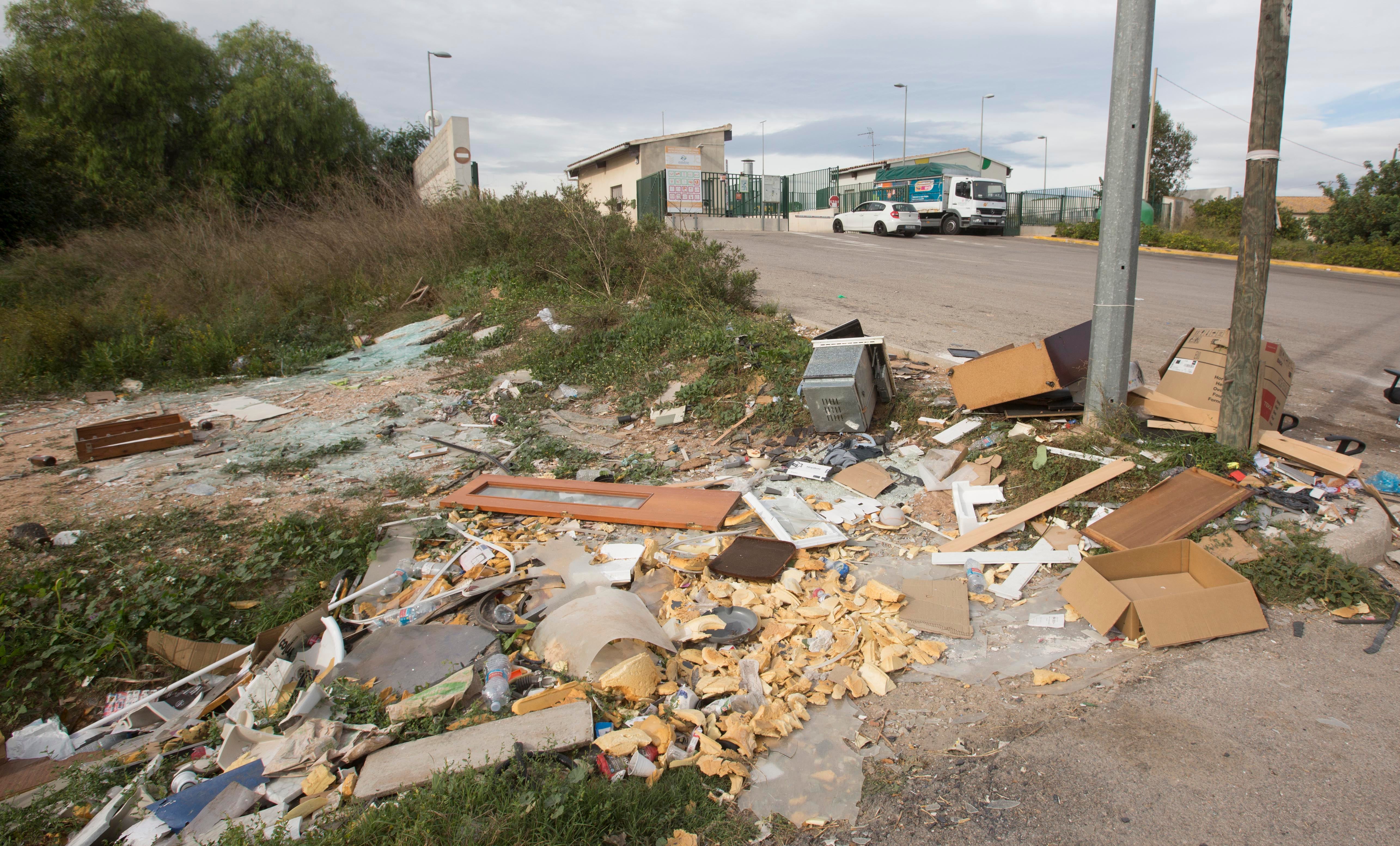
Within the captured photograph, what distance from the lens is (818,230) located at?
89.6 ft

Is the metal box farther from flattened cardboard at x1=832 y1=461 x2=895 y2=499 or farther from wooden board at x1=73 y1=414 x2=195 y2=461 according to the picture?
wooden board at x1=73 y1=414 x2=195 y2=461

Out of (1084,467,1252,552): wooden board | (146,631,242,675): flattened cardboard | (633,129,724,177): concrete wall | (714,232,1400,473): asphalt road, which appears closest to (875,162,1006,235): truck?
(633,129,724,177): concrete wall

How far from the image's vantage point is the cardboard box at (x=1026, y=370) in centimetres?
473

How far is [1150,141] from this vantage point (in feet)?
67.4

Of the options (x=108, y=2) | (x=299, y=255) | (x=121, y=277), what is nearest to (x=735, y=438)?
(x=299, y=255)

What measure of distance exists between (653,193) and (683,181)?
1547 mm

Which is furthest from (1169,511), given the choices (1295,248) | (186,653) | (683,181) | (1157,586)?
(683,181)

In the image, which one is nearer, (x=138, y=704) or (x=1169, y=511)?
(x=138, y=704)

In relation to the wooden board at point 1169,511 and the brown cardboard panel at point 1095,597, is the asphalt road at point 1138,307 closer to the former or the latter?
the wooden board at point 1169,511

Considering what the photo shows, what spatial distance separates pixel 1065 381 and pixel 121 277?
14.0 metres

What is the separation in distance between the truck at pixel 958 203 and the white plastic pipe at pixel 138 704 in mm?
23935

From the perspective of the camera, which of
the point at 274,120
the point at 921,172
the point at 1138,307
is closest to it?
the point at 1138,307

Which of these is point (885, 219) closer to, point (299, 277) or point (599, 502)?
point (299, 277)

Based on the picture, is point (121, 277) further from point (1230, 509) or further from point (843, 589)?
point (1230, 509)
